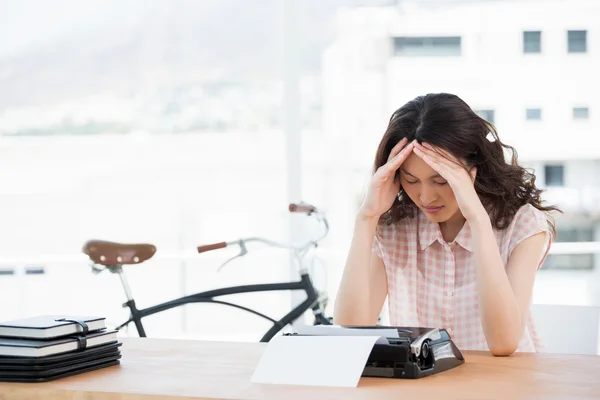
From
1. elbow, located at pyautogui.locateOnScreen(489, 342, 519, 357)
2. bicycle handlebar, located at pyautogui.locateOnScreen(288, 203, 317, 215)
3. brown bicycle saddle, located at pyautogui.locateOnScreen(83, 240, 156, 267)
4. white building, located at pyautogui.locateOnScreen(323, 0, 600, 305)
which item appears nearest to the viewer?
elbow, located at pyautogui.locateOnScreen(489, 342, 519, 357)

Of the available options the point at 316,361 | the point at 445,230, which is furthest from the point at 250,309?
the point at 316,361

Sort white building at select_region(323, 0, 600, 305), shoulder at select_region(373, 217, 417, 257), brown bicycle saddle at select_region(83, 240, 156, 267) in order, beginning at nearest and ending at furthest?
shoulder at select_region(373, 217, 417, 257), brown bicycle saddle at select_region(83, 240, 156, 267), white building at select_region(323, 0, 600, 305)

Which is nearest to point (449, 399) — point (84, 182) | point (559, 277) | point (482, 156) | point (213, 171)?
point (482, 156)

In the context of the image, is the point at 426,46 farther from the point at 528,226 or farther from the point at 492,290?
the point at 492,290

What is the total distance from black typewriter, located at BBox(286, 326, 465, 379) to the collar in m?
0.63

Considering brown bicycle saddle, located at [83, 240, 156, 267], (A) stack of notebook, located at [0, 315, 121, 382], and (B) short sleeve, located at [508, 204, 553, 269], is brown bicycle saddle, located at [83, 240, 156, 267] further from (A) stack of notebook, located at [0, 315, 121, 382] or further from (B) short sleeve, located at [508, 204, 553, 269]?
(B) short sleeve, located at [508, 204, 553, 269]

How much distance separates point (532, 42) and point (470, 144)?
222cm

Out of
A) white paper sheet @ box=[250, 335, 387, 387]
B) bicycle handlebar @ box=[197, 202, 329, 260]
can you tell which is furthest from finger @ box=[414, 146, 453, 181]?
bicycle handlebar @ box=[197, 202, 329, 260]

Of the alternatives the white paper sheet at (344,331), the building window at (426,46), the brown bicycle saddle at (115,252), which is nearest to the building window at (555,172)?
the building window at (426,46)

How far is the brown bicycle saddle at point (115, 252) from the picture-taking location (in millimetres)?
3281

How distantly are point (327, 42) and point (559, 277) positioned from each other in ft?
5.36

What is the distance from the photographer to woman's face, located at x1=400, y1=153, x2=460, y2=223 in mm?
2123

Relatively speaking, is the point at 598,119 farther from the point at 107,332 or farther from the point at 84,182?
the point at 107,332

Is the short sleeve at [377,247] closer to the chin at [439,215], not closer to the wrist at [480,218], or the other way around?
the chin at [439,215]
